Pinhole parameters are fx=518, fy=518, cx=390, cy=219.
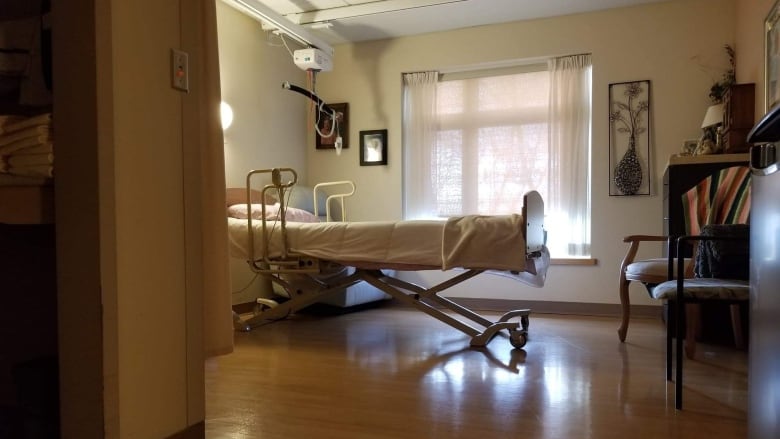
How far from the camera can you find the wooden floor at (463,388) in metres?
1.70

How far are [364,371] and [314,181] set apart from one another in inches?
121

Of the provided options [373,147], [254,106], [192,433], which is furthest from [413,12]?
[192,433]

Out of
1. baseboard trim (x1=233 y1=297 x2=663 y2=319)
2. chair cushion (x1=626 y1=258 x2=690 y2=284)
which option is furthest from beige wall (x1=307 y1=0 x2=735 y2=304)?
chair cushion (x1=626 y1=258 x2=690 y2=284)

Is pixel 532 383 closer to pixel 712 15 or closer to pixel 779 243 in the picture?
pixel 779 243

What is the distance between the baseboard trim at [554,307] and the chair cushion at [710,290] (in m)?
2.05

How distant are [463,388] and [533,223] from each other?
3.55 ft

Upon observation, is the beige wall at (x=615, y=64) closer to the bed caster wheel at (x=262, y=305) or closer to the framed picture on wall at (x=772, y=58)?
the framed picture on wall at (x=772, y=58)

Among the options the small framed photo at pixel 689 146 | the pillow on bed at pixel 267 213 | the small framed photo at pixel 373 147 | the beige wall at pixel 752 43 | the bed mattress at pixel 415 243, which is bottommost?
the bed mattress at pixel 415 243

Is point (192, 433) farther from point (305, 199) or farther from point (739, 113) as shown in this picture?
point (739, 113)

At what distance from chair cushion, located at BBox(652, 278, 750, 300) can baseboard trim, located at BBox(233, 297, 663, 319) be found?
2045mm

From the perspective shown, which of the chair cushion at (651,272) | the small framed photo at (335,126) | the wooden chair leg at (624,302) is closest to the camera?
the chair cushion at (651,272)

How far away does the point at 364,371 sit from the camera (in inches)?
95.5

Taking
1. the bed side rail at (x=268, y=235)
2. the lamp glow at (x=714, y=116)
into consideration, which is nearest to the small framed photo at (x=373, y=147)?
the bed side rail at (x=268, y=235)

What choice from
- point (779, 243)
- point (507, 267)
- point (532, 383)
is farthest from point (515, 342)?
point (779, 243)
